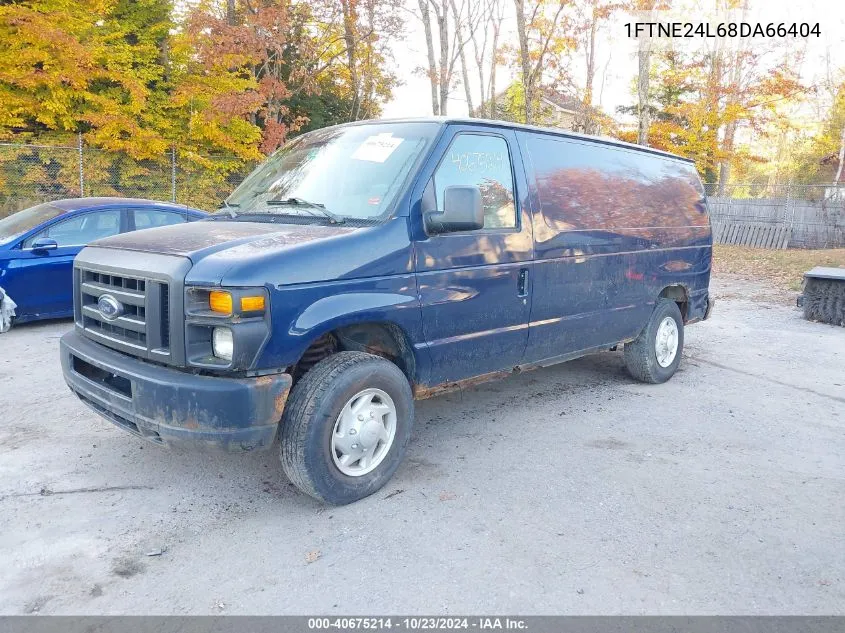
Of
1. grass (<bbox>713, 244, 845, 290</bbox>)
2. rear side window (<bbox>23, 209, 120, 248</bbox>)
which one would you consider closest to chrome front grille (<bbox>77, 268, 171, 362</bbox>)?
rear side window (<bbox>23, 209, 120, 248</bbox>)

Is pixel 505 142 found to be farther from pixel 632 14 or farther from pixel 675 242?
pixel 632 14

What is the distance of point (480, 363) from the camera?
4.36 metres

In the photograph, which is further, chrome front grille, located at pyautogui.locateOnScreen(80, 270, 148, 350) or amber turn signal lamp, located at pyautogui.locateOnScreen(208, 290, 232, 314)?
chrome front grille, located at pyautogui.locateOnScreen(80, 270, 148, 350)

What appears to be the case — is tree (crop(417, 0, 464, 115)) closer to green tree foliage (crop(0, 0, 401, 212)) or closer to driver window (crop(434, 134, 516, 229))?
green tree foliage (crop(0, 0, 401, 212))

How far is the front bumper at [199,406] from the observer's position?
10.3 ft

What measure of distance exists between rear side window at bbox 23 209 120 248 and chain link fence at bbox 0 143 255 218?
7416 millimetres

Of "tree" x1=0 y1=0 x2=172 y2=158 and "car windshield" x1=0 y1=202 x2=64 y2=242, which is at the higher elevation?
"tree" x1=0 y1=0 x2=172 y2=158

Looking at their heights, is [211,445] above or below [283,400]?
below

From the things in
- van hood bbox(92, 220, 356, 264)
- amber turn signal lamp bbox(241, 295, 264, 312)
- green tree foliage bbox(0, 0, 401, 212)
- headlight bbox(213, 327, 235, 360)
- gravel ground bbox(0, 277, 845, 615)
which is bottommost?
gravel ground bbox(0, 277, 845, 615)

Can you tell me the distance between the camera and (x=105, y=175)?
15.2 m

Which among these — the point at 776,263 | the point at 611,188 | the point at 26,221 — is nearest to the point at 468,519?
the point at 611,188

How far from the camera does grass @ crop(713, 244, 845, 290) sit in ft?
48.4
